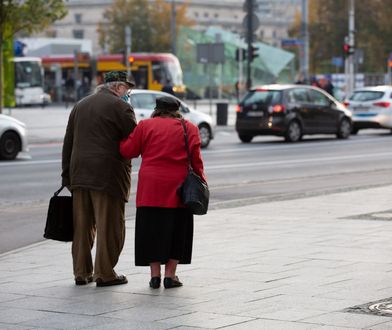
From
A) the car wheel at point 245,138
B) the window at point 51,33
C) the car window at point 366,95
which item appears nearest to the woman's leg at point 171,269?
the car wheel at point 245,138

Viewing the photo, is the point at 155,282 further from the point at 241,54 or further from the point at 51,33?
the point at 51,33

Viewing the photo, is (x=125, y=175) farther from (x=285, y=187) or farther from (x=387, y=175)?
(x=387, y=175)

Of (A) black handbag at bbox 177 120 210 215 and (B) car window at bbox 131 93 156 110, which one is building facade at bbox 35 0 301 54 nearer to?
(B) car window at bbox 131 93 156 110

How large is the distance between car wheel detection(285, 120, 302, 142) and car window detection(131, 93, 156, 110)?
4508 millimetres

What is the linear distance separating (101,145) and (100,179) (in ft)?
0.86

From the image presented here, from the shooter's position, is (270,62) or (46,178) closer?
(46,178)

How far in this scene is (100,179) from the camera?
31.2 ft

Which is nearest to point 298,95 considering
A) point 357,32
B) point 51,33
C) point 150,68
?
point 150,68

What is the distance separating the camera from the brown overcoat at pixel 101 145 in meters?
9.54

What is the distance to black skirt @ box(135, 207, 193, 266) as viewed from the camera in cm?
935

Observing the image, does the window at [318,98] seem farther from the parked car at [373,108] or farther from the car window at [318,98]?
the parked car at [373,108]

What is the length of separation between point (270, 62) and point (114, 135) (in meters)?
90.5

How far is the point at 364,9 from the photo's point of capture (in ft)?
332

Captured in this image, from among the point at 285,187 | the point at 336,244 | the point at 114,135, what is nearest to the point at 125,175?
the point at 114,135
